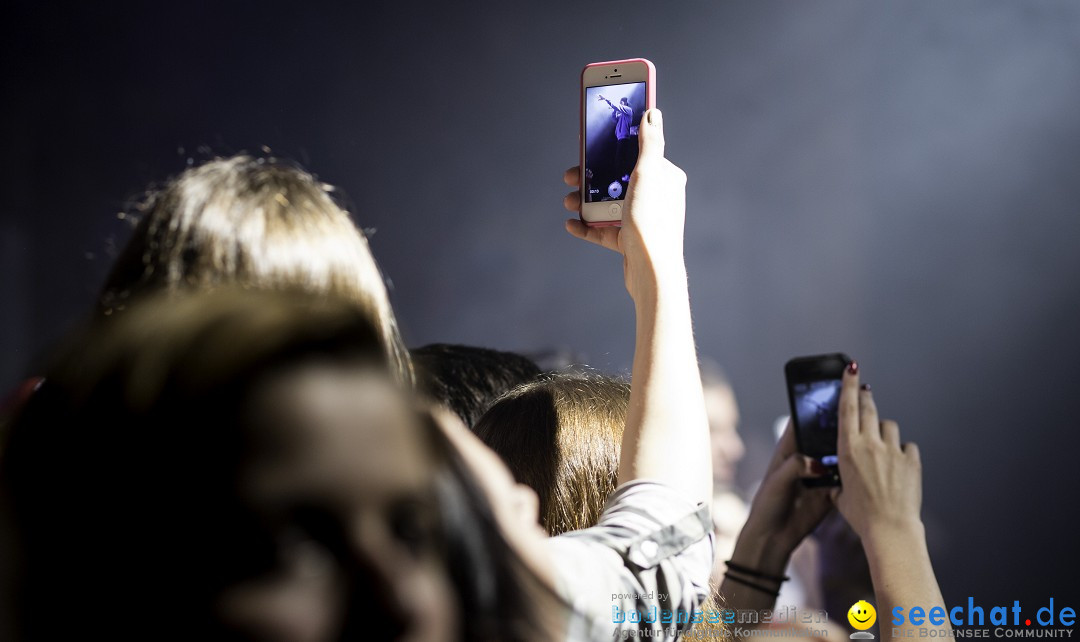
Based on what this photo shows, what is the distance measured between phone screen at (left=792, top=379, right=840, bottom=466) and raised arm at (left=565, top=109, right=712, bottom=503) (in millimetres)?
694

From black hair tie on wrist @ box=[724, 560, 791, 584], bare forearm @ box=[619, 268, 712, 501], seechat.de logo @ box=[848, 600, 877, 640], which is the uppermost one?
bare forearm @ box=[619, 268, 712, 501]

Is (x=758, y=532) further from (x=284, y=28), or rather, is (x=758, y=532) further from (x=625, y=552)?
(x=284, y=28)

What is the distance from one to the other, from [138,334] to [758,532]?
3.24ft

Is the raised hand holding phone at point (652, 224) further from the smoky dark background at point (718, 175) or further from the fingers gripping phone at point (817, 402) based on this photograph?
the smoky dark background at point (718, 175)

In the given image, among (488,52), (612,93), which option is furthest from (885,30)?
(612,93)

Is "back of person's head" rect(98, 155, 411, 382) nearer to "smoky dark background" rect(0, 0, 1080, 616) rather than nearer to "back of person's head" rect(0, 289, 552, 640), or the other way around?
"back of person's head" rect(0, 289, 552, 640)

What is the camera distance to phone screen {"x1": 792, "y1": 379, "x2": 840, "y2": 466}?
1165 mm

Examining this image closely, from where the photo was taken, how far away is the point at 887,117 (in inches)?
72.1

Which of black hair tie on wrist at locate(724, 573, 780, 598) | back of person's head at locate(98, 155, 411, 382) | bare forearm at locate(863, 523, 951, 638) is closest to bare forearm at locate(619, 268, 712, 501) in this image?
back of person's head at locate(98, 155, 411, 382)

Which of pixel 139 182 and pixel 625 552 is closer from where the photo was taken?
pixel 625 552

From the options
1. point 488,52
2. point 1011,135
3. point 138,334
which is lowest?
point 138,334

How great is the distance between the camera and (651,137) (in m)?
0.67

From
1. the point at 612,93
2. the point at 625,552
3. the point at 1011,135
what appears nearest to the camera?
the point at 625,552

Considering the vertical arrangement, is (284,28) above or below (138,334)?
above
